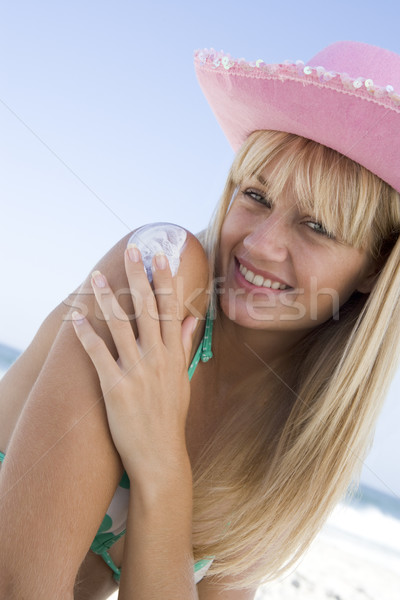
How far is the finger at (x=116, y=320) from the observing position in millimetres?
1316

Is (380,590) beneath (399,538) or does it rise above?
above

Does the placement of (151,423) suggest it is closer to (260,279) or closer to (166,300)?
(166,300)

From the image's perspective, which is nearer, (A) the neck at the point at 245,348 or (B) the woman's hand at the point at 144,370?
(B) the woman's hand at the point at 144,370

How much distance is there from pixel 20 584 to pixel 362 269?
4.33ft

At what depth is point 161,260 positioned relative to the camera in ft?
4.56

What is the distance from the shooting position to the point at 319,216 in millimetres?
1654

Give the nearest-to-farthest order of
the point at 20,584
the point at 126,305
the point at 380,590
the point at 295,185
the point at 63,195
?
the point at 20,584 → the point at 126,305 → the point at 295,185 → the point at 380,590 → the point at 63,195

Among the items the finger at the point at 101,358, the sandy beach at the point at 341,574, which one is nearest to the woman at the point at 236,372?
the finger at the point at 101,358

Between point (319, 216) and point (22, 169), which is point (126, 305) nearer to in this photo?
point (319, 216)

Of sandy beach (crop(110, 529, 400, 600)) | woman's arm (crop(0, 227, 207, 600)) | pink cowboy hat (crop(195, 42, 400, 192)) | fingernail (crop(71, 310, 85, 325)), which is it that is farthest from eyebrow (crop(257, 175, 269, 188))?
sandy beach (crop(110, 529, 400, 600))

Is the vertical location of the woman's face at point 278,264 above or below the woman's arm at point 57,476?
below

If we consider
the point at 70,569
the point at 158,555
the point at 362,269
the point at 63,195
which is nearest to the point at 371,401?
the point at 362,269

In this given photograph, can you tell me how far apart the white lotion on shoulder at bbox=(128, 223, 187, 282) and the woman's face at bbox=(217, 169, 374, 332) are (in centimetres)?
31

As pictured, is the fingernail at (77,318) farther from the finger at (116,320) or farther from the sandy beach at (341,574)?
the sandy beach at (341,574)
